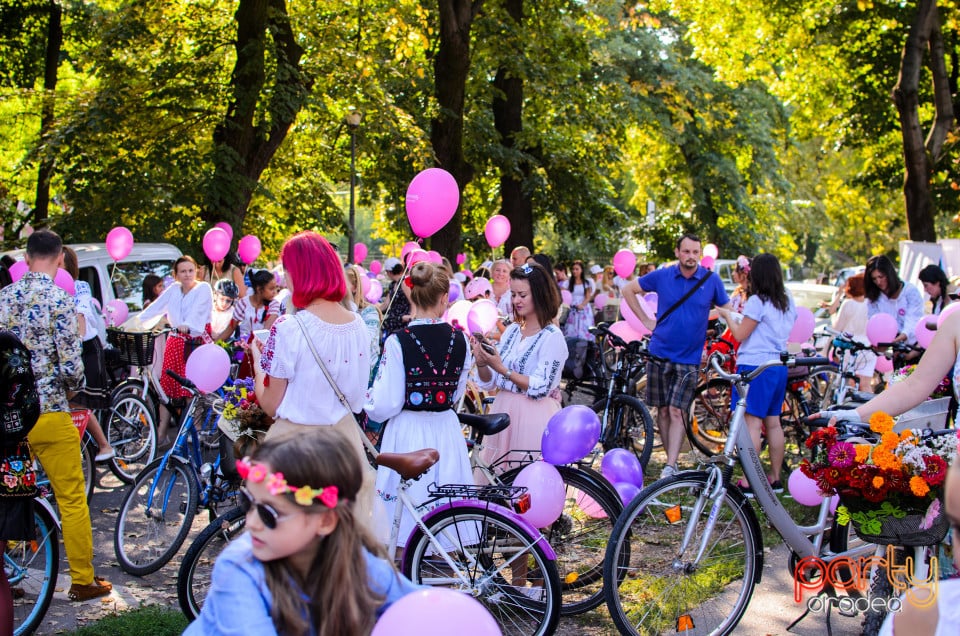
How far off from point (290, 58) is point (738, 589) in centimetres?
1320

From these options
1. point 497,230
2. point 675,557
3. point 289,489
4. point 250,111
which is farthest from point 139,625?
point 250,111

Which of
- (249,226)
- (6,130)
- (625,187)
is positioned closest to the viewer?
(249,226)

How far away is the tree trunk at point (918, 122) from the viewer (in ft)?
54.9

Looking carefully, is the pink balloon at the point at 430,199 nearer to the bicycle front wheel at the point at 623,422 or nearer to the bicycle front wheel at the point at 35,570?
the bicycle front wheel at the point at 623,422

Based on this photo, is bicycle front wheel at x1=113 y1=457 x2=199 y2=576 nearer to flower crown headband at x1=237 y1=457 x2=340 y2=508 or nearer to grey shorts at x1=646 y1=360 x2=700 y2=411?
grey shorts at x1=646 y1=360 x2=700 y2=411

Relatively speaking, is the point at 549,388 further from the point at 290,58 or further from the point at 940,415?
the point at 290,58

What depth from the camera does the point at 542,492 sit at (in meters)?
4.73

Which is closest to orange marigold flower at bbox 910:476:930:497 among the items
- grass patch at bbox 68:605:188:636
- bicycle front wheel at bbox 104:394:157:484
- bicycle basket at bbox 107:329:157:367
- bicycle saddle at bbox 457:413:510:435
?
bicycle saddle at bbox 457:413:510:435

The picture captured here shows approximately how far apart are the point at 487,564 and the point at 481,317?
3.76m

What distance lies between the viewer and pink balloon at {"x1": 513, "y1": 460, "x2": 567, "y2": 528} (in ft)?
15.5

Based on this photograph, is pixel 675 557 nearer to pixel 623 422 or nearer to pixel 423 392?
pixel 423 392

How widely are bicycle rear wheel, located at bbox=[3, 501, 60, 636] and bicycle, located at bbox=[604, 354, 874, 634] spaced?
2.88 meters

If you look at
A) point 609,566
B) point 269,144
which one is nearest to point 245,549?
point 609,566

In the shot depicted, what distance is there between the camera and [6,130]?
845 inches
